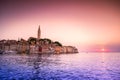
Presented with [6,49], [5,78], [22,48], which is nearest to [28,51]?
[22,48]

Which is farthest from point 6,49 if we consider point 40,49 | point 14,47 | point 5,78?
point 5,78

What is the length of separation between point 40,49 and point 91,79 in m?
177

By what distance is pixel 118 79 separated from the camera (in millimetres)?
24484

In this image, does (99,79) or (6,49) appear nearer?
(99,79)

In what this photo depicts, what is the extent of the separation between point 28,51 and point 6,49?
2374 centimetres

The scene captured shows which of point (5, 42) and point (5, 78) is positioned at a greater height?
point (5, 42)

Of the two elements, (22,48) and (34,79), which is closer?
(34,79)

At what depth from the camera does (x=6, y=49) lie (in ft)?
617

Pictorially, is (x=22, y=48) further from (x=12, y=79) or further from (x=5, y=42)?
(x=12, y=79)

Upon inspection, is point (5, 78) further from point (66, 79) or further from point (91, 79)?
point (91, 79)

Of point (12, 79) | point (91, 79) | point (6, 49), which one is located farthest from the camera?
point (6, 49)

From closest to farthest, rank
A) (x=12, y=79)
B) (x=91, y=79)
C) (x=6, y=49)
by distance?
1. (x=12, y=79)
2. (x=91, y=79)
3. (x=6, y=49)

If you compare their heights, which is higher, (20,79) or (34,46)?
(34,46)

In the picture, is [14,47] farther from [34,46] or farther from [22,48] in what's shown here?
[34,46]
